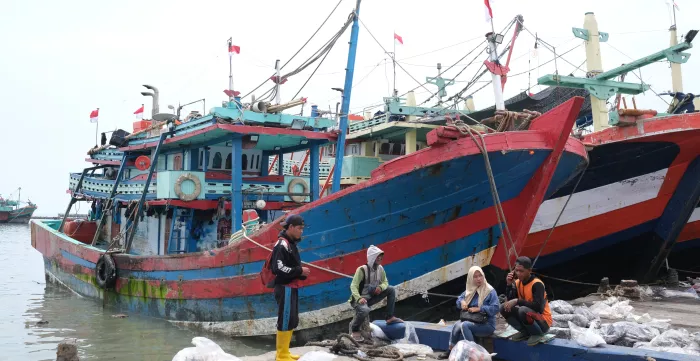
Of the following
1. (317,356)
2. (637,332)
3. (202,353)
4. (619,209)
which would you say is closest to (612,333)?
(637,332)

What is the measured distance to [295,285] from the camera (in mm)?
5984

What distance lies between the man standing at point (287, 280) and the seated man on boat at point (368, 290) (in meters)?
0.99

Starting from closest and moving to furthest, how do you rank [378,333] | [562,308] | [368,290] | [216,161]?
[368,290] < [378,333] < [562,308] < [216,161]

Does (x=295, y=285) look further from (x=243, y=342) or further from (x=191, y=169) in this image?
(x=191, y=169)

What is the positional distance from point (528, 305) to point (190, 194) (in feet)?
26.6

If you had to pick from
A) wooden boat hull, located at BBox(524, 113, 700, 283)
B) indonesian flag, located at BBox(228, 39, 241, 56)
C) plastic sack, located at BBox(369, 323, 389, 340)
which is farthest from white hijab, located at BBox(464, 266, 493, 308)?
indonesian flag, located at BBox(228, 39, 241, 56)

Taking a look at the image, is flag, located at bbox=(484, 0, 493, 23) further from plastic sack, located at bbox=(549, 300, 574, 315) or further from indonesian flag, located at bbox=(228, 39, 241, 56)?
indonesian flag, located at bbox=(228, 39, 241, 56)

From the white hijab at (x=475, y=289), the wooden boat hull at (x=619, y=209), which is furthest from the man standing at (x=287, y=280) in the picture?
the wooden boat hull at (x=619, y=209)

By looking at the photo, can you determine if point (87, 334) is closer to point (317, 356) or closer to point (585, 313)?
point (317, 356)

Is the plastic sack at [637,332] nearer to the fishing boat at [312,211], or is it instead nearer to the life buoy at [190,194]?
the fishing boat at [312,211]

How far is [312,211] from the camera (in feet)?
29.0

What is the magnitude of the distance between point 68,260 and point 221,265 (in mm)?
8475

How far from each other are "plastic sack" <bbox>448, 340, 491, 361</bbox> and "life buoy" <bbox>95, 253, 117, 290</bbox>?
957cm

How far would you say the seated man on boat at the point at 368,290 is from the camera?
674 cm
